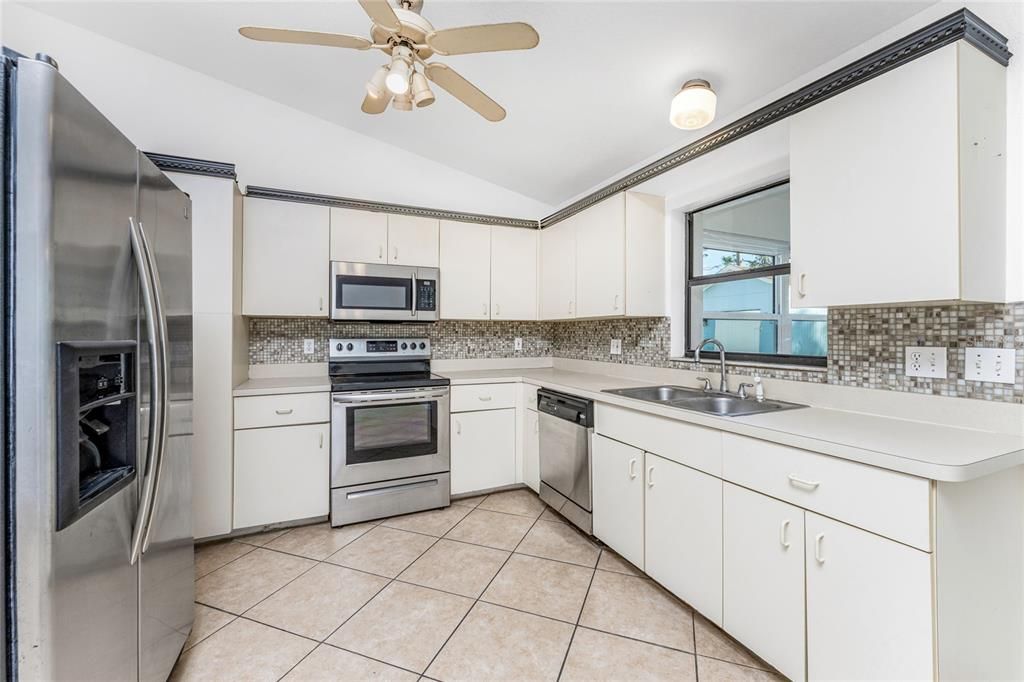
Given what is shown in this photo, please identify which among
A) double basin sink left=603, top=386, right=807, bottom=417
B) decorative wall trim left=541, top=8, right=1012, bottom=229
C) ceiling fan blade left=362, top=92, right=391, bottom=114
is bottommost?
double basin sink left=603, top=386, right=807, bottom=417

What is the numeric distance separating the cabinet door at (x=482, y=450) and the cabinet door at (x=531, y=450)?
9 cm

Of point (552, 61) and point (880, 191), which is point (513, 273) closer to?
point (552, 61)

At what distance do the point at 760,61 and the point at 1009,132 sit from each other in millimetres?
893

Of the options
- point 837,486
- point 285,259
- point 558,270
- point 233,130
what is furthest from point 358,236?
point 837,486

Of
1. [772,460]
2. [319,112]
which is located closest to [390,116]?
[319,112]

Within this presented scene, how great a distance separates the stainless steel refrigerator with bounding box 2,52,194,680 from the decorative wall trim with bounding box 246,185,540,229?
1592 millimetres

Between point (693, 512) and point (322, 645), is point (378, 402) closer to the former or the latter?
point (322, 645)

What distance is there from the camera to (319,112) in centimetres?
309

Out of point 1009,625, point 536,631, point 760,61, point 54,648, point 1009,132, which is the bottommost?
point 536,631

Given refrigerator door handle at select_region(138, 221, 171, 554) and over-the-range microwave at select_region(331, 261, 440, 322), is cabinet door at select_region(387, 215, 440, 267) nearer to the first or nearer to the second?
over-the-range microwave at select_region(331, 261, 440, 322)

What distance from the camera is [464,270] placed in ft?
11.1

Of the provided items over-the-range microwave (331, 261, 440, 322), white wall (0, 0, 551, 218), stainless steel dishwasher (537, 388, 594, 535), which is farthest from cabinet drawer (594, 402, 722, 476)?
white wall (0, 0, 551, 218)

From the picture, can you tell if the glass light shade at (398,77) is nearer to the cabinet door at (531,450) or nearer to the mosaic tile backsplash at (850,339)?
the mosaic tile backsplash at (850,339)

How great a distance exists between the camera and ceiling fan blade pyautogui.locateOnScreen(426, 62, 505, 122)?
1639mm
